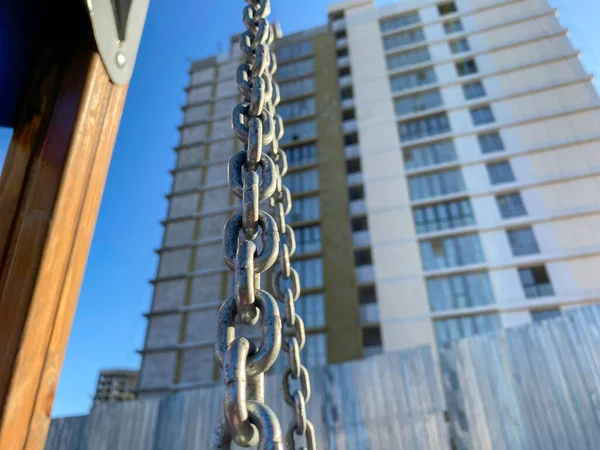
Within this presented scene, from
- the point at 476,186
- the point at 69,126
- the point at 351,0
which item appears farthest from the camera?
the point at 351,0

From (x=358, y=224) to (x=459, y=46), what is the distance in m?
10.1

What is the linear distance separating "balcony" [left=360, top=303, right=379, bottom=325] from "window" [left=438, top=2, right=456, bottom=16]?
1522 cm

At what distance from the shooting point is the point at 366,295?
1609 centimetres

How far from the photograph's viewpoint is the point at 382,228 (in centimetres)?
1670

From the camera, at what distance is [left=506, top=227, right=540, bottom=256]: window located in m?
15.0

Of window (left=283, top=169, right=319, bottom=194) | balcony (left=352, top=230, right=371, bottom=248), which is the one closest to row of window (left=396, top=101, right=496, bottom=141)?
window (left=283, top=169, right=319, bottom=194)

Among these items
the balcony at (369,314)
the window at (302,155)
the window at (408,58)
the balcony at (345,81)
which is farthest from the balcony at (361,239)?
the window at (408,58)

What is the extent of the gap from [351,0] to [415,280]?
16447 millimetres

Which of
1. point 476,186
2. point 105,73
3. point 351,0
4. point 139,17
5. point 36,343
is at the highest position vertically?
point 351,0

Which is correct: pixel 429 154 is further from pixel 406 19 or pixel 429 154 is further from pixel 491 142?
pixel 406 19

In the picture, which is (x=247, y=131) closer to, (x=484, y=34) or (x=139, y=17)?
(x=139, y=17)

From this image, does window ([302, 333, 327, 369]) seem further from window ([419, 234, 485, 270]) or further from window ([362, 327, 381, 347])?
window ([419, 234, 485, 270])

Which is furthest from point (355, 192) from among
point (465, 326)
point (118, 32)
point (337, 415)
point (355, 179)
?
point (118, 32)

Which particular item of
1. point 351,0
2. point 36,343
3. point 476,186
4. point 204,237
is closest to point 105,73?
point 36,343
